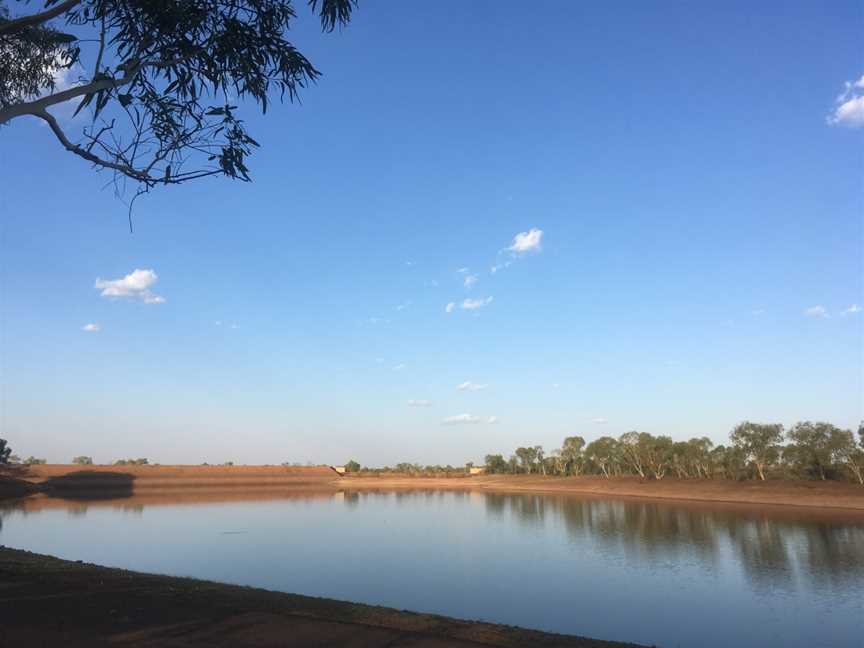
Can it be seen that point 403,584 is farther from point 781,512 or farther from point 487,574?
point 781,512

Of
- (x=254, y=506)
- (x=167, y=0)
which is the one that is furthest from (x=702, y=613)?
(x=254, y=506)

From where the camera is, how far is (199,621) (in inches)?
260

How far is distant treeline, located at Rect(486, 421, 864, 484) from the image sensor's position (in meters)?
56.9

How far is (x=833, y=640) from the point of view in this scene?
39.4 feet

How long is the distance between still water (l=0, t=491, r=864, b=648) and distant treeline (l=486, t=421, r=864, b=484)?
21790 mm

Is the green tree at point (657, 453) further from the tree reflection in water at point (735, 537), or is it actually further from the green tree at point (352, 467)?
the green tree at point (352, 467)

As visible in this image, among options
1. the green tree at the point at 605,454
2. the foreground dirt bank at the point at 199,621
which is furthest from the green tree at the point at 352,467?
the foreground dirt bank at the point at 199,621

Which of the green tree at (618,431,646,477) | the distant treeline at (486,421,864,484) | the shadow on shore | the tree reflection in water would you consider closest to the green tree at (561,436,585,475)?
the distant treeline at (486,421,864,484)

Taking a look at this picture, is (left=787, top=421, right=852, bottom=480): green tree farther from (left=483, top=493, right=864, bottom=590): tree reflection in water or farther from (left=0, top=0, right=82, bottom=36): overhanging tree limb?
(left=0, top=0, right=82, bottom=36): overhanging tree limb

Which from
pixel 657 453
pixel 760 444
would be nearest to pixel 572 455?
pixel 657 453

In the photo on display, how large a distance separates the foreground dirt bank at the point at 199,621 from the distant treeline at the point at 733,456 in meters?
61.2

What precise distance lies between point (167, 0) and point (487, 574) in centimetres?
1793

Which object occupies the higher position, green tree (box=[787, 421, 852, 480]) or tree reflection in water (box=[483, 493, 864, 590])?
green tree (box=[787, 421, 852, 480])

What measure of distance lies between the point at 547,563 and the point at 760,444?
54775 millimetres
